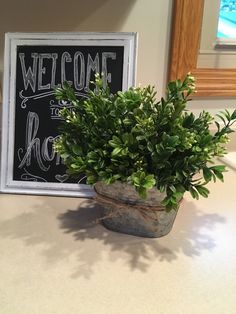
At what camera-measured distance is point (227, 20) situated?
121cm

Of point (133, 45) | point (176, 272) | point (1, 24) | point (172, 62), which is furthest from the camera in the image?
point (172, 62)

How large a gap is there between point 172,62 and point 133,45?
28 centimetres

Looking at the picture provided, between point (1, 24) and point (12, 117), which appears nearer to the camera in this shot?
point (12, 117)

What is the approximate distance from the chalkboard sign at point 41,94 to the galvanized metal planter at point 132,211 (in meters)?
0.18

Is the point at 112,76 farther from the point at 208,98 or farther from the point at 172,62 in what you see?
the point at 208,98

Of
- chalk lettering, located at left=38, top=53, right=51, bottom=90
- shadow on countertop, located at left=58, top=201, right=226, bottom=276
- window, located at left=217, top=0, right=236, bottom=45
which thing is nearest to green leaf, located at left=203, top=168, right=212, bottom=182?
shadow on countertop, located at left=58, top=201, right=226, bottom=276

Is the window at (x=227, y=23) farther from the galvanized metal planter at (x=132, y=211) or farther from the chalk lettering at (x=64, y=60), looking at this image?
the galvanized metal planter at (x=132, y=211)

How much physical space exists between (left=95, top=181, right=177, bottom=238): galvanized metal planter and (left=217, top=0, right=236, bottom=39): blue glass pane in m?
0.76

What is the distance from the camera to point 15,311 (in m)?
0.51

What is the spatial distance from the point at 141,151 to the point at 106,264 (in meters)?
0.22

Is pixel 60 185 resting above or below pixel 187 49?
below

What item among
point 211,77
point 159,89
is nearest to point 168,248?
point 159,89

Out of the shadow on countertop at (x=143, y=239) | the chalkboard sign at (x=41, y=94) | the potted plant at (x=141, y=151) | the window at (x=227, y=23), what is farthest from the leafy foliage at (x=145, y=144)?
the window at (x=227, y=23)

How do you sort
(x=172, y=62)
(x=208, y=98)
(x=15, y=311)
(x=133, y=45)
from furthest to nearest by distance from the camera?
(x=208, y=98)
(x=172, y=62)
(x=133, y=45)
(x=15, y=311)
